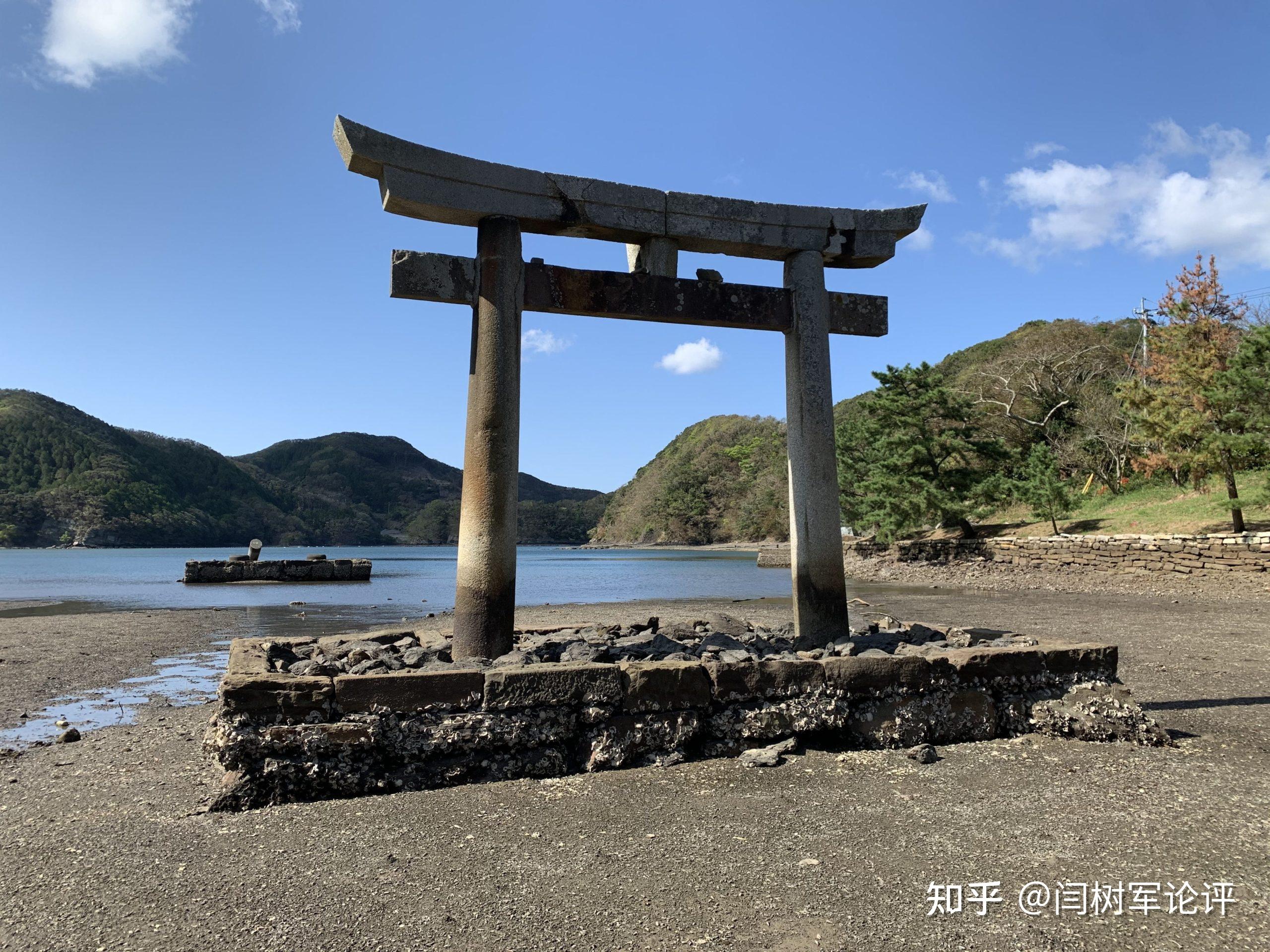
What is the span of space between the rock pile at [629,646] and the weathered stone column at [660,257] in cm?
310

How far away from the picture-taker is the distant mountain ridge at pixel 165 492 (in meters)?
95.9

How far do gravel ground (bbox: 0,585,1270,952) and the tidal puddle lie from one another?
1.31 m

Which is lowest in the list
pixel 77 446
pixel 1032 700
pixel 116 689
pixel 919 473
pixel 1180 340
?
pixel 116 689

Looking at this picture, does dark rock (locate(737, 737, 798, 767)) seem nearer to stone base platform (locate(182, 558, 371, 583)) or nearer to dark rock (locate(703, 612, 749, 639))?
dark rock (locate(703, 612, 749, 639))

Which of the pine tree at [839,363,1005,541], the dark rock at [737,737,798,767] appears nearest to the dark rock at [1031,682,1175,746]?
the dark rock at [737,737,798,767]

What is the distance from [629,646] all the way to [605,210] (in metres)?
3.54

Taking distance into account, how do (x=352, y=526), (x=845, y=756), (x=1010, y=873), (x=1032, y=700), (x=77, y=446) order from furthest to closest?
(x=352, y=526) < (x=77, y=446) < (x=1032, y=700) < (x=845, y=756) < (x=1010, y=873)

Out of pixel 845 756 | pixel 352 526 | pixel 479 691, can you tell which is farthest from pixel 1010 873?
pixel 352 526

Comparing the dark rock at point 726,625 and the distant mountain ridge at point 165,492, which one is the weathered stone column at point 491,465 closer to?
the dark rock at point 726,625

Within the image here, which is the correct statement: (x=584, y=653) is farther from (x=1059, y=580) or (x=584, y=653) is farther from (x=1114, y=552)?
(x=1059, y=580)

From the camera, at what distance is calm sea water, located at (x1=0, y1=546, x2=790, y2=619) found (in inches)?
1011

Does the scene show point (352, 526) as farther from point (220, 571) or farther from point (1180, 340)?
point (1180, 340)

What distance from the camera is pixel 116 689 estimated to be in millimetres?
9125

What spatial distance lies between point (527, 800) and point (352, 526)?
135371mm
